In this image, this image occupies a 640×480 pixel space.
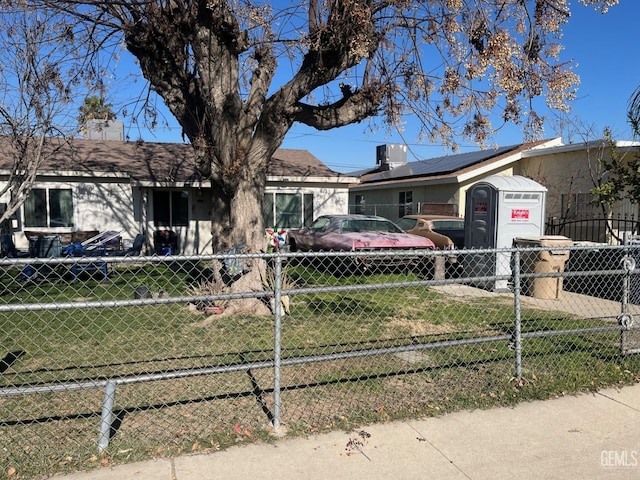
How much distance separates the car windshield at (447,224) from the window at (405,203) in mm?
8197

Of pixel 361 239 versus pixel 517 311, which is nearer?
pixel 517 311

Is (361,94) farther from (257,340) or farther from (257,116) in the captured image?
(257,340)

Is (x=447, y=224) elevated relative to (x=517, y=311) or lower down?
elevated

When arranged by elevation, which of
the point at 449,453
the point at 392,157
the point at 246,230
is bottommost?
the point at 449,453

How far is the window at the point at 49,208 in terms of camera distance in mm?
13836

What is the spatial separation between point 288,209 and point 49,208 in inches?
273

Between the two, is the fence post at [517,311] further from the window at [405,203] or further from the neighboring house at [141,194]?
the window at [405,203]

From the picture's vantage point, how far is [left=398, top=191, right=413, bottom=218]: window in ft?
75.2

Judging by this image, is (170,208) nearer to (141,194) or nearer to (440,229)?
(141,194)

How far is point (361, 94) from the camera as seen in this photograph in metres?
7.92

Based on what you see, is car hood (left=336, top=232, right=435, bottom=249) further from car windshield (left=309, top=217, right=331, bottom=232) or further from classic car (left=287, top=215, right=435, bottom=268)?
car windshield (left=309, top=217, right=331, bottom=232)

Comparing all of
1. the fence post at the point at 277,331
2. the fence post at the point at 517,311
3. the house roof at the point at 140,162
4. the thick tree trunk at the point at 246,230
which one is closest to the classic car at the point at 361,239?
the thick tree trunk at the point at 246,230

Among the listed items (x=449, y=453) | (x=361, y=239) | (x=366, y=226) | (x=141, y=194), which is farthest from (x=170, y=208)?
(x=449, y=453)

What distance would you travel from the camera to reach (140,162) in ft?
51.2
